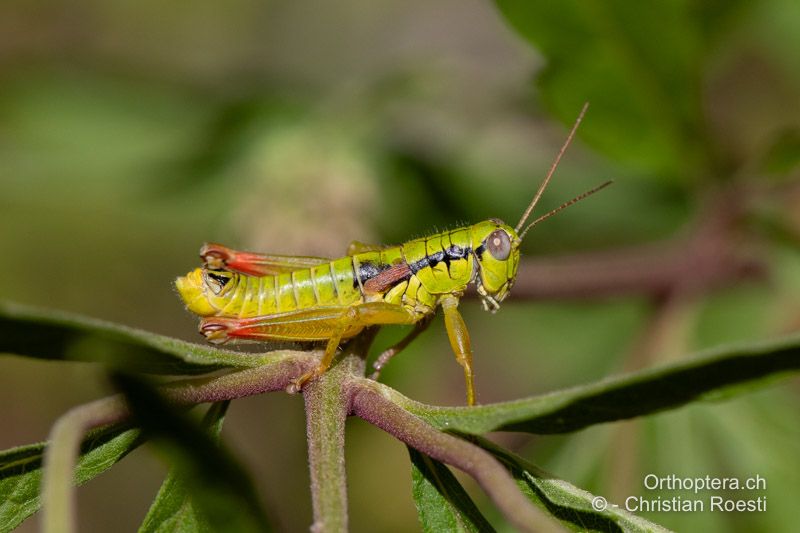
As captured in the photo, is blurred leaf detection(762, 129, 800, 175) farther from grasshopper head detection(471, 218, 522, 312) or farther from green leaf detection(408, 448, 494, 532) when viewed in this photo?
green leaf detection(408, 448, 494, 532)

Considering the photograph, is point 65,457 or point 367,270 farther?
point 367,270

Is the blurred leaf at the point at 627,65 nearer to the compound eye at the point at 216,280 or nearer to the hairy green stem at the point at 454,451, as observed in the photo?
the compound eye at the point at 216,280

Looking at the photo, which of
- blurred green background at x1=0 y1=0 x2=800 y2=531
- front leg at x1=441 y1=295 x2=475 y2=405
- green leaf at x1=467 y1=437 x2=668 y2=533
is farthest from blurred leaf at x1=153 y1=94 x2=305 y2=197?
green leaf at x1=467 y1=437 x2=668 y2=533

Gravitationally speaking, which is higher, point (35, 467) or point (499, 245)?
point (499, 245)

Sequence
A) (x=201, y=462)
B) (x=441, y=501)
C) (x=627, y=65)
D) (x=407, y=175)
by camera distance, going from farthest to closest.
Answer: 1. (x=407, y=175)
2. (x=627, y=65)
3. (x=441, y=501)
4. (x=201, y=462)

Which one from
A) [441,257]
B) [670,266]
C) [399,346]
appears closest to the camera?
[399,346]

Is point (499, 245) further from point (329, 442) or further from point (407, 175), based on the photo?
point (407, 175)

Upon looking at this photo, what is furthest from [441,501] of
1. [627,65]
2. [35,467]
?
[627,65]
